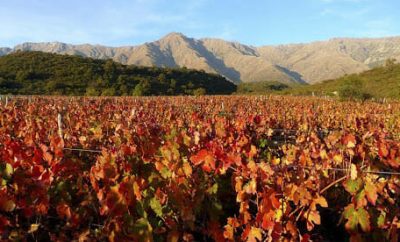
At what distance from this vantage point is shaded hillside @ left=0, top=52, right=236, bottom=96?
6412 centimetres

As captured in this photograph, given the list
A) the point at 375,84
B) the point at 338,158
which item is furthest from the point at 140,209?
the point at 375,84

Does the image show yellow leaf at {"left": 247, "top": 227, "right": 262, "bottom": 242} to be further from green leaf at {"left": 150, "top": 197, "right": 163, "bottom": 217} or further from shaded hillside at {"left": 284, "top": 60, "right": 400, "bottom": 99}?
shaded hillside at {"left": 284, "top": 60, "right": 400, "bottom": 99}

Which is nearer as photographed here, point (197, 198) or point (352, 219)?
point (352, 219)

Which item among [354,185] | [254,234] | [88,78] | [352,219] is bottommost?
[254,234]

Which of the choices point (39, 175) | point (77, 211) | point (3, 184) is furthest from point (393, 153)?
point (3, 184)

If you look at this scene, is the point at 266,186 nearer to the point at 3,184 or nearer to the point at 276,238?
the point at 276,238

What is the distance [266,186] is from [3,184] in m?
2.14

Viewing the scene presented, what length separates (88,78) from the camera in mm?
70062

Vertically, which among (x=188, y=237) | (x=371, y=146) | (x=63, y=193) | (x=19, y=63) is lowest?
(x=188, y=237)

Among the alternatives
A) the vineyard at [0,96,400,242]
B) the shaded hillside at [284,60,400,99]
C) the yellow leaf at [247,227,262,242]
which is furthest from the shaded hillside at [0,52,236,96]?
the yellow leaf at [247,227,262,242]

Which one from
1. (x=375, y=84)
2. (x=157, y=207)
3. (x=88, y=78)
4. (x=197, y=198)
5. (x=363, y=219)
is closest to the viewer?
(x=363, y=219)

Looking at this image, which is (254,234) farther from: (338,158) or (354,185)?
(338,158)

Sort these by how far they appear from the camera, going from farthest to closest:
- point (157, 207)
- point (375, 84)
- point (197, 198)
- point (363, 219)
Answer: point (375, 84), point (197, 198), point (157, 207), point (363, 219)

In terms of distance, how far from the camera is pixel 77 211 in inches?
141
